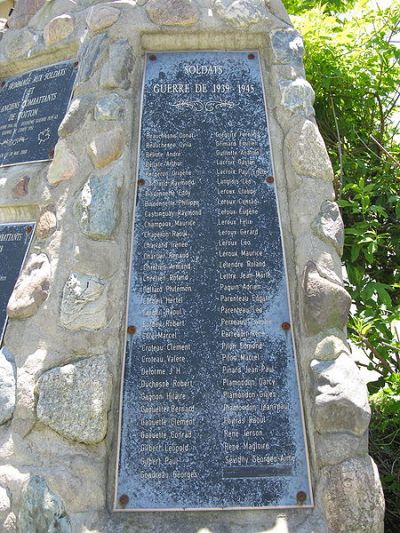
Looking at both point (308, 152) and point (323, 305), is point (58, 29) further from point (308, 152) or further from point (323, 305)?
point (323, 305)

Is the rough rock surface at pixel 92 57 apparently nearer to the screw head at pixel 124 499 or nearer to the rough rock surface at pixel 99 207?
the rough rock surface at pixel 99 207

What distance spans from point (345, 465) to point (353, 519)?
20 cm

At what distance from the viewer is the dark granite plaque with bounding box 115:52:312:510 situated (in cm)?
239

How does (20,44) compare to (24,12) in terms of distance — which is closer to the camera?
(20,44)

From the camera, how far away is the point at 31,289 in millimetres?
2738

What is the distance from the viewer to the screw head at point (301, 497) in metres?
2.33

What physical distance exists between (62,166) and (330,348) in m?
1.68

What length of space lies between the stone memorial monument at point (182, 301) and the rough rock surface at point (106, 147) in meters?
0.01

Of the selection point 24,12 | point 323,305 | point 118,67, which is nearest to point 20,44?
point 24,12

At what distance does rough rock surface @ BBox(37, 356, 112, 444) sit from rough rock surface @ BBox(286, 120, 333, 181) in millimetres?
1412

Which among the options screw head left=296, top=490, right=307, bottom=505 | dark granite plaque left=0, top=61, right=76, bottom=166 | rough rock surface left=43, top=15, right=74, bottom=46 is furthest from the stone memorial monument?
rough rock surface left=43, top=15, right=74, bottom=46

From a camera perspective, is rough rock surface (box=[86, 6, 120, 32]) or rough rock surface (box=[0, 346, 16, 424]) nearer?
rough rock surface (box=[0, 346, 16, 424])

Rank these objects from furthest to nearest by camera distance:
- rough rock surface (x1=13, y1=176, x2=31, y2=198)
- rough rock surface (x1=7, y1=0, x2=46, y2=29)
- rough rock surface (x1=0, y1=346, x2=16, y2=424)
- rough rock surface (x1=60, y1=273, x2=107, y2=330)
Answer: rough rock surface (x1=7, y1=0, x2=46, y2=29) < rough rock surface (x1=13, y1=176, x2=31, y2=198) < rough rock surface (x1=60, y1=273, x2=107, y2=330) < rough rock surface (x1=0, y1=346, x2=16, y2=424)

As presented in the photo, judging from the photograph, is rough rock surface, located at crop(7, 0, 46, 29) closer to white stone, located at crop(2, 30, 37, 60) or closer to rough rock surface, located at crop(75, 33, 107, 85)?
white stone, located at crop(2, 30, 37, 60)
